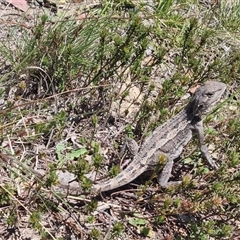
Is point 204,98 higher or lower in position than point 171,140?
higher

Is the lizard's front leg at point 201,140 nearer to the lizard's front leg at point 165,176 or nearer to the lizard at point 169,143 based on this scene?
the lizard at point 169,143

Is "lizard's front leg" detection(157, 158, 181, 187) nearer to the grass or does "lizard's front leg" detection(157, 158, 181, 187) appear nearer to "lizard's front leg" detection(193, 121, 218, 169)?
the grass

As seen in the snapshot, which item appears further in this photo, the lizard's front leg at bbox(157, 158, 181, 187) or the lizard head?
the lizard head

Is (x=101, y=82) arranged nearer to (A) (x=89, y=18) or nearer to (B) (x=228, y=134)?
(A) (x=89, y=18)

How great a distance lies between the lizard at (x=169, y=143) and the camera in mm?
4871

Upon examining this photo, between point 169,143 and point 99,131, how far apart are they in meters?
0.79

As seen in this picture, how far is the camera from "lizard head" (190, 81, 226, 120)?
17.5 feet

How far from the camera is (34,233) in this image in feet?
15.0

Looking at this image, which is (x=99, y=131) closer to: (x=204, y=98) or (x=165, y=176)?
(x=165, y=176)

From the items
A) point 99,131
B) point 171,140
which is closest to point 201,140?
point 171,140

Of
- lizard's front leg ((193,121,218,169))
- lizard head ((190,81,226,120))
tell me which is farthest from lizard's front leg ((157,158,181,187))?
lizard head ((190,81,226,120))

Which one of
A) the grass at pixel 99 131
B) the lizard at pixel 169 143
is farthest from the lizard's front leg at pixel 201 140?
the grass at pixel 99 131

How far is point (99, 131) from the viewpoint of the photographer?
18.4 ft

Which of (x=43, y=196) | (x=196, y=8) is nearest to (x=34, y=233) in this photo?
(x=43, y=196)
